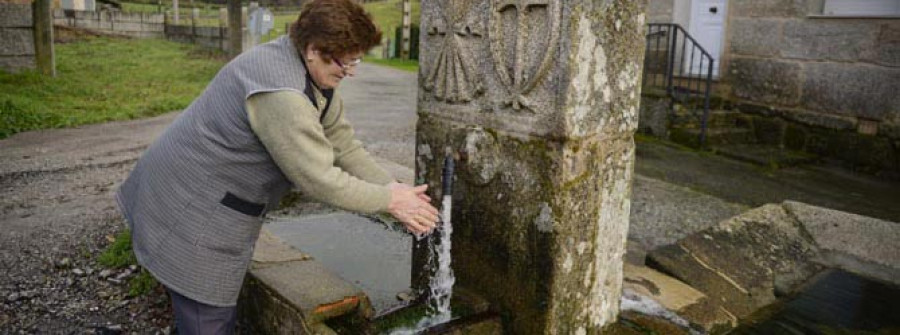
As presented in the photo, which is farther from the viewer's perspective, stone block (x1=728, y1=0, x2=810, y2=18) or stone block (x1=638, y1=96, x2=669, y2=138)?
stone block (x1=638, y1=96, x2=669, y2=138)

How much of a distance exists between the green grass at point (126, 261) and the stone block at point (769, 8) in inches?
332

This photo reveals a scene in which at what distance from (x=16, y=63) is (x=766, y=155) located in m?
12.1

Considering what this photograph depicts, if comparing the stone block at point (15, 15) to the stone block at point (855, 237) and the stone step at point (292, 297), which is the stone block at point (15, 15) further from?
the stone block at point (855, 237)

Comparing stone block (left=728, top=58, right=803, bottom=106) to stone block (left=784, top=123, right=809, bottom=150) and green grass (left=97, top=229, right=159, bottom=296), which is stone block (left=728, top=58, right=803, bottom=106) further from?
green grass (left=97, top=229, right=159, bottom=296)

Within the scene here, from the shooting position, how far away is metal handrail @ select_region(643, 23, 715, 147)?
10055 millimetres

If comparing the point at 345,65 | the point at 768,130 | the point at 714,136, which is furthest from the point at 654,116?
the point at 345,65

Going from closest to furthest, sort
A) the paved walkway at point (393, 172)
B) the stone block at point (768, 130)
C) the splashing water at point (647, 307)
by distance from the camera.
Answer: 1. the splashing water at point (647, 307)
2. the paved walkway at point (393, 172)
3. the stone block at point (768, 130)

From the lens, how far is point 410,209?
7.68ft

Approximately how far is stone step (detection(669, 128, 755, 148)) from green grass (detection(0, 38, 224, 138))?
757 cm

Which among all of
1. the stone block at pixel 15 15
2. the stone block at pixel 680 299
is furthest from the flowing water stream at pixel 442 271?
the stone block at pixel 15 15

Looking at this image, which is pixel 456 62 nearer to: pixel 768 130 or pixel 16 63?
pixel 768 130

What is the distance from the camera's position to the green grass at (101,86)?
8656 mm

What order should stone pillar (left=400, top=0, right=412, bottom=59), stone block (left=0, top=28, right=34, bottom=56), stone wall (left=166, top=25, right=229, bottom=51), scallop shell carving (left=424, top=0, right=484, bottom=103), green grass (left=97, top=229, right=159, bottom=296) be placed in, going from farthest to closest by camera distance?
stone pillar (left=400, top=0, right=412, bottom=59)
stone wall (left=166, top=25, right=229, bottom=51)
stone block (left=0, top=28, right=34, bottom=56)
green grass (left=97, top=229, right=159, bottom=296)
scallop shell carving (left=424, top=0, right=484, bottom=103)

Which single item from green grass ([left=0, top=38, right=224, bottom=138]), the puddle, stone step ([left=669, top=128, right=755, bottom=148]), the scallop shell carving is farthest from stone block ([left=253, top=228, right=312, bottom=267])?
stone step ([left=669, top=128, right=755, bottom=148])
